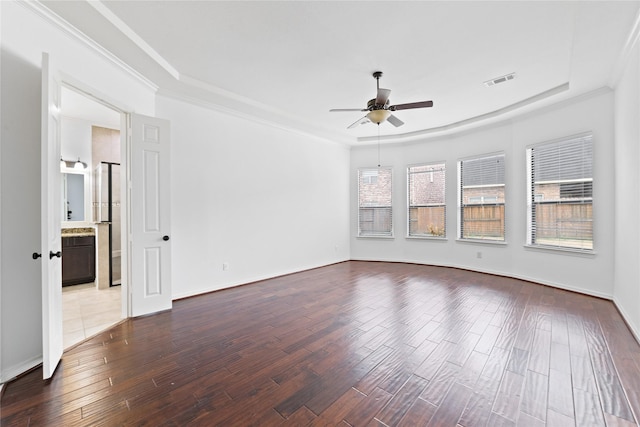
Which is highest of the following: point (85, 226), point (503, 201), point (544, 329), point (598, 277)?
point (503, 201)

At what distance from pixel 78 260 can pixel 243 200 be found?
3223 millimetres

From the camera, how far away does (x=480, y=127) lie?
5641mm

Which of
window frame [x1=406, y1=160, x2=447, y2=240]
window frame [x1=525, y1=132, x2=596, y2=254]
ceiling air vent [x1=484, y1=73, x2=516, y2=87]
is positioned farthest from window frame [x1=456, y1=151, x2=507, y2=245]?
ceiling air vent [x1=484, y1=73, x2=516, y2=87]

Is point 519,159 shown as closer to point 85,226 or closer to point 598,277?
point 598,277

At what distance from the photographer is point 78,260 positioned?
495cm

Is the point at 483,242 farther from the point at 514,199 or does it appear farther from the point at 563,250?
the point at 563,250

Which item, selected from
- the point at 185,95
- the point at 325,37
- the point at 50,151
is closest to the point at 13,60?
the point at 50,151

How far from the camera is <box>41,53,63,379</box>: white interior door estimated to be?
2068 millimetres

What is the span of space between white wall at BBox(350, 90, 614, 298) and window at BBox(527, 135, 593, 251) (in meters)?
0.12

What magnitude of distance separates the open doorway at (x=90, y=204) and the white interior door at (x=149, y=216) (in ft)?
2.92

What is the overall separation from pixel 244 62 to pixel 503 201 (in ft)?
17.2

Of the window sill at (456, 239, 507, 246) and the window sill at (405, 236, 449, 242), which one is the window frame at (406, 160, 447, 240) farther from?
the window sill at (456, 239, 507, 246)

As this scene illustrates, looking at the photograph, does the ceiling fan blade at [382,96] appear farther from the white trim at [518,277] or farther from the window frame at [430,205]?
the white trim at [518,277]

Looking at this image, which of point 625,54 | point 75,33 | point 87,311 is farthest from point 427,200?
point 87,311
